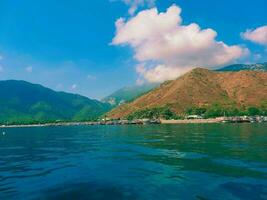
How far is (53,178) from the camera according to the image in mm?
35250

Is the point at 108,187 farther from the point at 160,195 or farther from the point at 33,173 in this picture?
the point at 33,173

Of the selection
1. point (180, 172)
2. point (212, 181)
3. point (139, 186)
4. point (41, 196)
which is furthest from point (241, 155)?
point (41, 196)

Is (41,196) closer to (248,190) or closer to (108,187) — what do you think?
(108,187)

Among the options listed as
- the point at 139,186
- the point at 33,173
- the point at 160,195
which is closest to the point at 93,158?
the point at 33,173

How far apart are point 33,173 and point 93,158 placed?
1424 centimetres

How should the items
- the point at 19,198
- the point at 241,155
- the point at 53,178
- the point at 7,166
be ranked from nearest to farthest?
the point at 19,198 → the point at 53,178 → the point at 7,166 → the point at 241,155

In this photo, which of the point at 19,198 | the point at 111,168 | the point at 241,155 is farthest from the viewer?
the point at 241,155

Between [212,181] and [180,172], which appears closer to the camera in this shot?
[212,181]

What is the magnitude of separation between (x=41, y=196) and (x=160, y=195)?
10.3 meters

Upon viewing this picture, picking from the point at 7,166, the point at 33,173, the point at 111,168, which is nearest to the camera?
the point at 33,173

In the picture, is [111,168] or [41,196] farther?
[111,168]

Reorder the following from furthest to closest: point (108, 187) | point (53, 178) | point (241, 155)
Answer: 1. point (241, 155)
2. point (53, 178)
3. point (108, 187)

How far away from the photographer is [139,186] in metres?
30.7

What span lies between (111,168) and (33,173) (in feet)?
32.2
